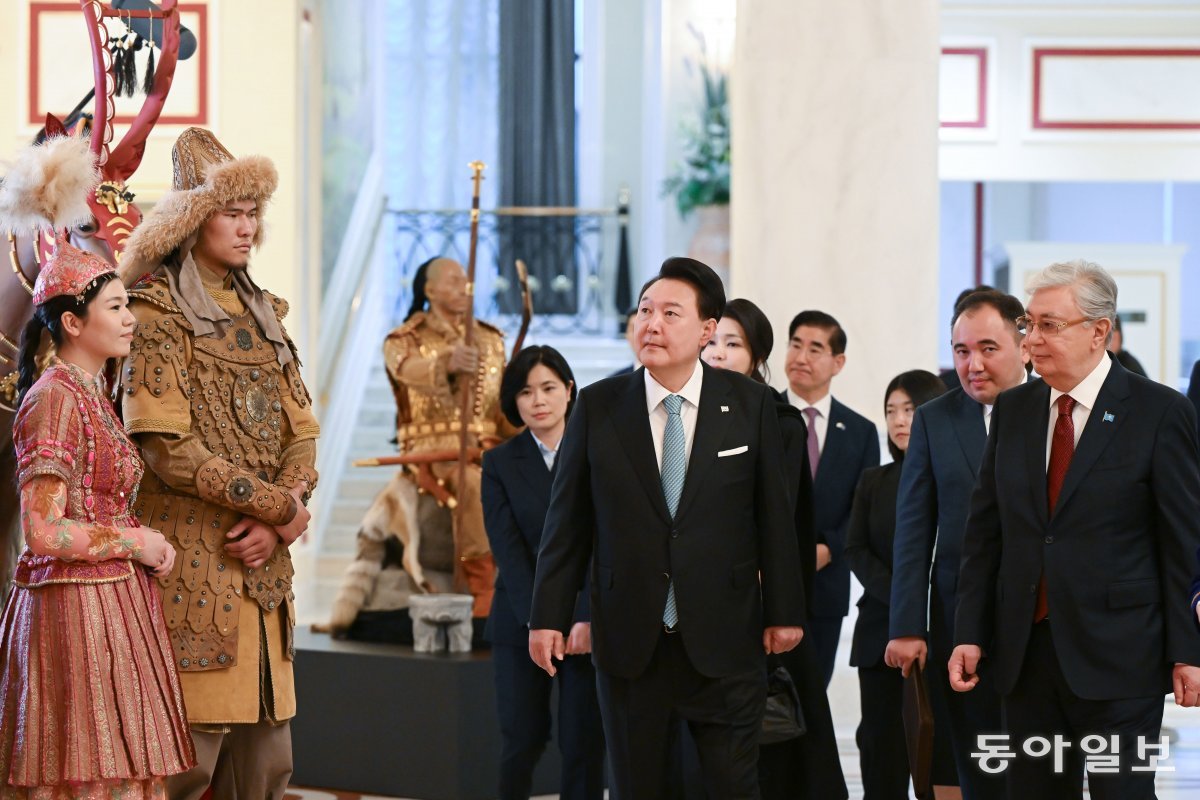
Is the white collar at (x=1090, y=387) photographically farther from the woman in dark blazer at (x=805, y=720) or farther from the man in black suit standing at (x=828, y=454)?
the man in black suit standing at (x=828, y=454)

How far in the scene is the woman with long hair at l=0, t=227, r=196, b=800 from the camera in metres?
3.29

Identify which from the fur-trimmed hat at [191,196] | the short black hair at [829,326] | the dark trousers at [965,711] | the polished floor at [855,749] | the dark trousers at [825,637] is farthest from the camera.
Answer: the polished floor at [855,749]

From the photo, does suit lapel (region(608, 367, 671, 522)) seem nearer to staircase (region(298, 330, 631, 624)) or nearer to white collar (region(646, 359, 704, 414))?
white collar (region(646, 359, 704, 414))

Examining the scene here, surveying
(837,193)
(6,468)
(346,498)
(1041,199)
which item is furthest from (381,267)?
(6,468)

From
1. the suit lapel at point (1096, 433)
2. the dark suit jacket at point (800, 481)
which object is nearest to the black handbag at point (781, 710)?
the dark suit jacket at point (800, 481)

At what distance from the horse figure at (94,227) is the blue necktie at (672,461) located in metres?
1.64

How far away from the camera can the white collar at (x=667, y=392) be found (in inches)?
140

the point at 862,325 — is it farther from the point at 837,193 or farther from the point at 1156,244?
the point at 1156,244

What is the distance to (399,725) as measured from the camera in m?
5.60

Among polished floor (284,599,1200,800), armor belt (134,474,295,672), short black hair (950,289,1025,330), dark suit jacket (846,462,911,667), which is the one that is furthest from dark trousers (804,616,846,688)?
armor belt (134,474,295,672)

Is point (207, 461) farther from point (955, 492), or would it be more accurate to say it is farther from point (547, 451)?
point (955, 492)

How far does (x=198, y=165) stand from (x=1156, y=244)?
9651 mm

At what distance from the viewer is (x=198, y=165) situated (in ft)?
12.6

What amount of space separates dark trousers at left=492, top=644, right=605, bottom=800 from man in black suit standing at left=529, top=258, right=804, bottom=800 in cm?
108
